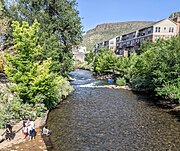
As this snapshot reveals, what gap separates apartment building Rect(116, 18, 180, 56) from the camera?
78156 millimetres

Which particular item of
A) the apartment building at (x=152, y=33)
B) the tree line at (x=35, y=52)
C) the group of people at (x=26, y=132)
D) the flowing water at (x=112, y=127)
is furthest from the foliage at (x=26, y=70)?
the apartment building at (x=152, y=33)

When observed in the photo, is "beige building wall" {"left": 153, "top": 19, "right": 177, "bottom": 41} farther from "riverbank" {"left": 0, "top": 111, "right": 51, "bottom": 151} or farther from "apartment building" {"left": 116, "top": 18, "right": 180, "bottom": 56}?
"riverbank" {"left": 0, "top": 111, "right": 51, "bottom": 151}

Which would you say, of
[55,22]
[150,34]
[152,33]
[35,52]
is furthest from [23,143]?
[150,34]

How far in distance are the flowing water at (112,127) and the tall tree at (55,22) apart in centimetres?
808

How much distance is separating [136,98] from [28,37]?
21.8 m

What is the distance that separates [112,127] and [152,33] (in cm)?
6205

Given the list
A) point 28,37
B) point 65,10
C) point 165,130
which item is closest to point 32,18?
point 65,10

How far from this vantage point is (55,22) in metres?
37.9

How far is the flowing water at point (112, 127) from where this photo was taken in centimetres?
1897

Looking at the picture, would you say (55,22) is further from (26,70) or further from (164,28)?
(164,28)

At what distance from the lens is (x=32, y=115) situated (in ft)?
78.8

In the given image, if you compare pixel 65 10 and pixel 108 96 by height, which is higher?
pixel 65 10

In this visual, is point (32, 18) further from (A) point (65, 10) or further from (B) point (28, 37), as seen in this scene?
(B) point (28, 37)

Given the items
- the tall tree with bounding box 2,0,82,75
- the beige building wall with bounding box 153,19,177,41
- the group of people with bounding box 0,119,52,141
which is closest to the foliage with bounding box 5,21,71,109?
the group of people with bounding box 0,119,52,141
